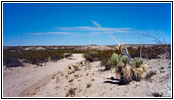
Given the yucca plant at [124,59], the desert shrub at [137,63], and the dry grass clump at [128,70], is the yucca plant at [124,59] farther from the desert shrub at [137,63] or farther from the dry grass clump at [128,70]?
the desert shrub at [137,63]

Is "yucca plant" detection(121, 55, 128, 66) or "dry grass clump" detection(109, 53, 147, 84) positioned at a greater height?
"yucca plant" detection(121, 55, 128, 66)

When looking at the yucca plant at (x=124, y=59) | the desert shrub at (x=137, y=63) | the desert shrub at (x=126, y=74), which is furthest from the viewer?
the desert shrub at (x=137, y=63)

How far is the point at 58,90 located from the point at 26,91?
5.68 feet

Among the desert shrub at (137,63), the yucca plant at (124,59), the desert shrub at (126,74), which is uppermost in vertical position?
the yucca plant at (124,59)

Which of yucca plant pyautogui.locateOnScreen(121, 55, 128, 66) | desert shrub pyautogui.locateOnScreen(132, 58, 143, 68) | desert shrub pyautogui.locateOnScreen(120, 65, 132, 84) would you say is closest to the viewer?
desert shrub pyautogui.locateOnScreen(120, 65, 132, 84)

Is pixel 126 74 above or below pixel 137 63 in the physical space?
below

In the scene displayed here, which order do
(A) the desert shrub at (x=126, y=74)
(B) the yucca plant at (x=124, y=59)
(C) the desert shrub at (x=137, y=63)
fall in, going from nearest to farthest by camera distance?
(A) the desert shrub at (x=126, y=74), (B) the yucca plant at (x=124, y=59), (C) the desert shrub at (x=137, y=63)

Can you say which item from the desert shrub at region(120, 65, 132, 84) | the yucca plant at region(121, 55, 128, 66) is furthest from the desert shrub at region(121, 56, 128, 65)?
the desert shrub at region(120, 65, 132, 84)

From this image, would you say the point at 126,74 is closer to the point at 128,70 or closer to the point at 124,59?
the point at 128,70

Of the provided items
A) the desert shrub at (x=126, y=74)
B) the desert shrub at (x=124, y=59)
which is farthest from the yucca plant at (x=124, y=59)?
the desert shrub at (x=126, y=74)

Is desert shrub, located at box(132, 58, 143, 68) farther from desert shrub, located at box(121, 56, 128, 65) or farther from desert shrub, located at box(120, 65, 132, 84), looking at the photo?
desert shrub, located at box(120, 65, 132, 84)

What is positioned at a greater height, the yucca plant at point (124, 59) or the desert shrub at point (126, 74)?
the yucca plant at point (124, 59)

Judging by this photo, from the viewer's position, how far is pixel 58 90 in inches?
351

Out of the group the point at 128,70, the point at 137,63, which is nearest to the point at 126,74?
the point at 128,70
